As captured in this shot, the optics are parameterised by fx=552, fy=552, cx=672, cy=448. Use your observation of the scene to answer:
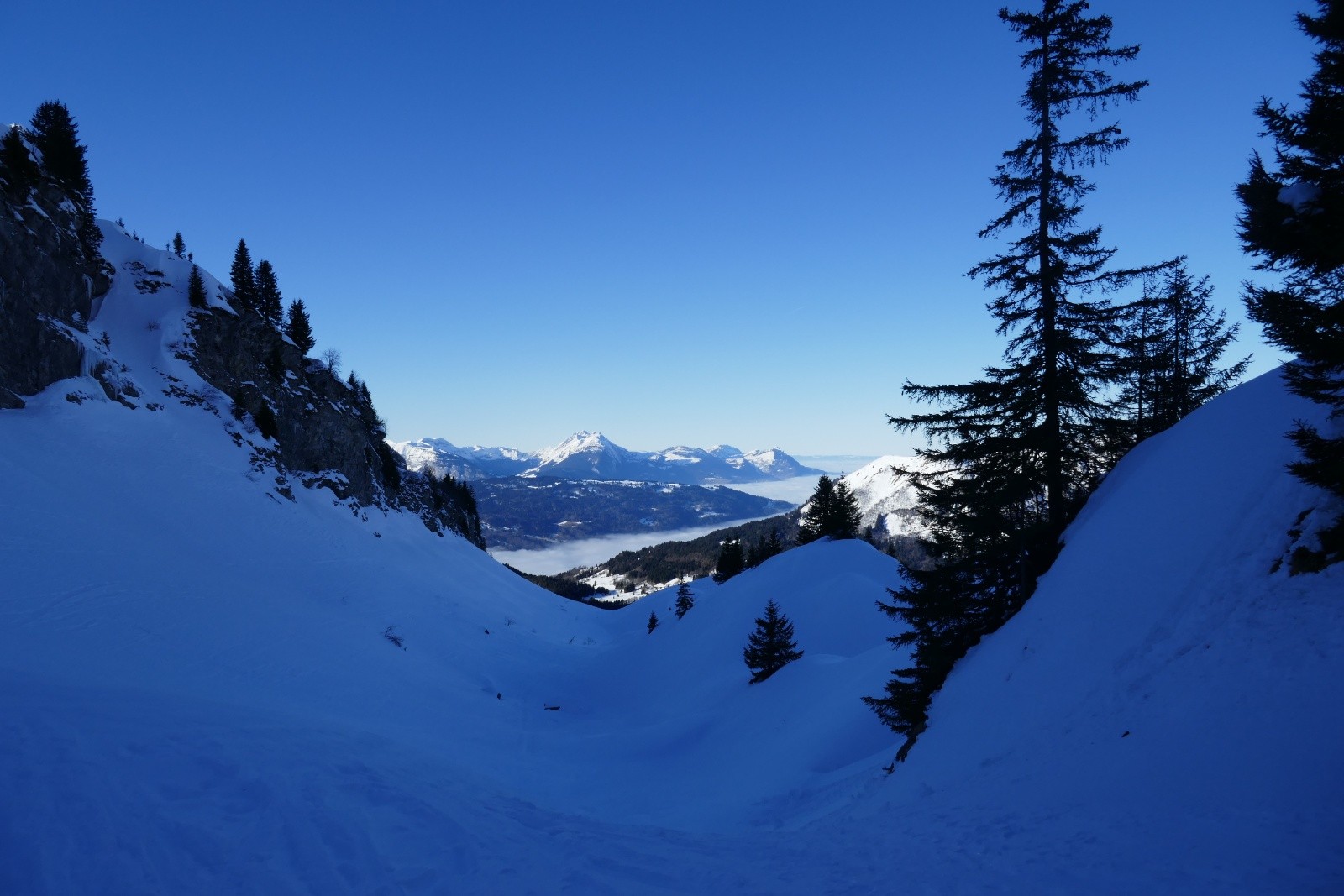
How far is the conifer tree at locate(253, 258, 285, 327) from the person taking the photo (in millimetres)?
56406

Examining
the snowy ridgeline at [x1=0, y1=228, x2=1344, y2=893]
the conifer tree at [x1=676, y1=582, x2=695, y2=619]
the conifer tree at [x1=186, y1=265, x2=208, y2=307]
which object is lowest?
the conifer tree at [x1=676, y1=582, x2=695, y2=619]

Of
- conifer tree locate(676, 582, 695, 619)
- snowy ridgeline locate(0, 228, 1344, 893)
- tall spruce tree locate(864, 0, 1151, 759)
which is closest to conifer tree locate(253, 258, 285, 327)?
snowy ridgeline locate(0, 228, 1344, 893)

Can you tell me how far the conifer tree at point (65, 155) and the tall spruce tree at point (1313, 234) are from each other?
55.8 m

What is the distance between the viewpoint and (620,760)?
23578 millimetres

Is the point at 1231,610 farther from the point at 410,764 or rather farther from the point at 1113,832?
the point at 410,764

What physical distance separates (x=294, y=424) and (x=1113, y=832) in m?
55.7

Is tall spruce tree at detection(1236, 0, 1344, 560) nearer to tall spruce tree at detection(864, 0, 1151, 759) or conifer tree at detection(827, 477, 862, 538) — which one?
tall spruce tree at detection(864, 0, 1151, 759)

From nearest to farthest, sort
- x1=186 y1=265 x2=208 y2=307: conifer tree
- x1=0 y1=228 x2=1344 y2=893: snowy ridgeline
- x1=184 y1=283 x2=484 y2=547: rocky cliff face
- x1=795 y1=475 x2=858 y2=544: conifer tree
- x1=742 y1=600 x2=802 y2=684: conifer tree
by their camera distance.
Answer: x1=0 y1=228 x2=1344 y2=893: snowy ridgeline < x1=742 y1=600 x2=802 y2=684: conifer tree < x1=184 y1=283 x2=484 y2=547: rocky cliff face < x1=186 y1=265 x2=208 y2=307: conifer tree < x1=795 y1=475 x2=858 y2=544: conifer tree

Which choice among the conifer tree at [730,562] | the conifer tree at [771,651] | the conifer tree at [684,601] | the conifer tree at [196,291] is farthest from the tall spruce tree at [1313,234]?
the conifer tree at [196,291]

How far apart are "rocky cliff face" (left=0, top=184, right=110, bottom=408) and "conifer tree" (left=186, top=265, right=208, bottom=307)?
7858 mm

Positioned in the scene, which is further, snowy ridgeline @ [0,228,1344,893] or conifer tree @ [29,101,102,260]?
conifer tree @ [29,101,102,260]

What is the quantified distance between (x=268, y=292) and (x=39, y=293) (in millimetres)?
29113

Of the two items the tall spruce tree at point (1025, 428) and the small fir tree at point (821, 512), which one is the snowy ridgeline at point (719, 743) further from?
the small fir tree at point (821, 512)

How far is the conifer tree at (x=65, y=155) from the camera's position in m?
37.1
